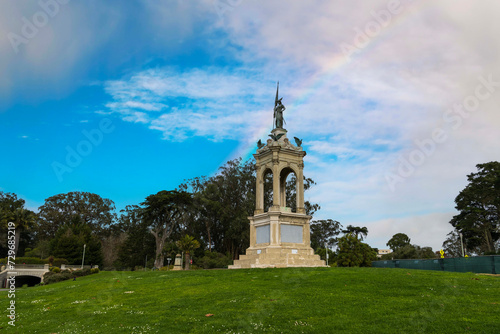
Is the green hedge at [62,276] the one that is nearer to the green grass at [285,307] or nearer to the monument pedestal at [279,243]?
the green grass at [285,307]

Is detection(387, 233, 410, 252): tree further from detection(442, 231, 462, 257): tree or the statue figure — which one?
the statue figure

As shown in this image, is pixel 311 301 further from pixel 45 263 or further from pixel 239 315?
pixel 45 263

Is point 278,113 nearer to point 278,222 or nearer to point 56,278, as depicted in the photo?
point 278,222

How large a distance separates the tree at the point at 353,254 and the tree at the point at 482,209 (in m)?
28.5

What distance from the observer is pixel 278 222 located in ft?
92.2

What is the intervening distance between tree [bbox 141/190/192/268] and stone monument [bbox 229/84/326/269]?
121 ft

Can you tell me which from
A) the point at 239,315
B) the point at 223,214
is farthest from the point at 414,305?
the point at 223,214

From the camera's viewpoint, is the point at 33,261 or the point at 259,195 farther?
the point at 33,261

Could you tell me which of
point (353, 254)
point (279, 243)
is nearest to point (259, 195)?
point (279, 243)

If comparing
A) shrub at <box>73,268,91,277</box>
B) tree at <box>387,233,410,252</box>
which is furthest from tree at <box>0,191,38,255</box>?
tree at <box>387,233,410,252</box>

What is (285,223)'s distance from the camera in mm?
28500

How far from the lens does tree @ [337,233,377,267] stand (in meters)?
41.5

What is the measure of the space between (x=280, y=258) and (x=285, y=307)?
14489 mm

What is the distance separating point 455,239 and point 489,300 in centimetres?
7308
